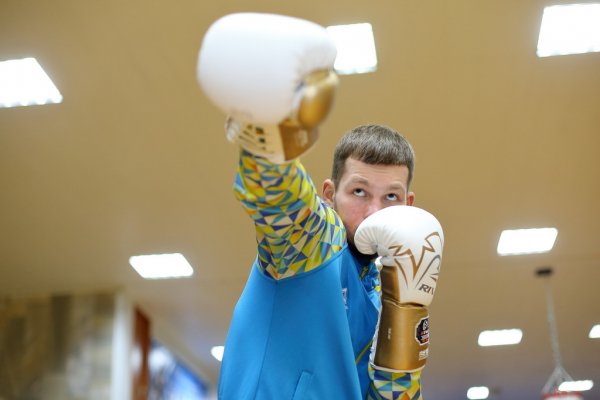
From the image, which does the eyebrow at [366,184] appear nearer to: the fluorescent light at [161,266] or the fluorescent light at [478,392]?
the fluorescent light at [161,266]

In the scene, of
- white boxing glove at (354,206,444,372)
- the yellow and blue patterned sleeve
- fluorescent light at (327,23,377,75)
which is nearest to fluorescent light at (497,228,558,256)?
fluorescent light at (327,23,377,75)

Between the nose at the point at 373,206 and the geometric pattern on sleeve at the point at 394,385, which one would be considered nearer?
the geometric pattern on sleeve at the point at 394,385

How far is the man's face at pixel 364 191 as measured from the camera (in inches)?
56.1

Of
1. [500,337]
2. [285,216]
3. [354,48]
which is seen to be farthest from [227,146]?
[500,337]

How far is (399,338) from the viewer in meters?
1.25

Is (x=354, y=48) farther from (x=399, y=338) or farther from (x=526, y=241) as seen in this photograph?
(x=526, y=241)

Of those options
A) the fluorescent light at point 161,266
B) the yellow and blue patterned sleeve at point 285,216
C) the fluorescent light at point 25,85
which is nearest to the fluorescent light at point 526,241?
the fluorescent light at point 161,266

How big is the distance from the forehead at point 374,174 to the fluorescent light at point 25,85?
2.31 metres

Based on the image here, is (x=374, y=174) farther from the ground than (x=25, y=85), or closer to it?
closer to it

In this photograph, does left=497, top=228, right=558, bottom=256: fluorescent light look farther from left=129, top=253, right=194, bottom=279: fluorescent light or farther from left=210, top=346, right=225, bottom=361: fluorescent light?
left=210, top=346, right=225, bottom=361: fluorescent light

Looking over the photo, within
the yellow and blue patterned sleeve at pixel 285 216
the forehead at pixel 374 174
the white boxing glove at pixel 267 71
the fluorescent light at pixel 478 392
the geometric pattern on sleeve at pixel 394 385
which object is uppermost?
the fluorescent light at pixel 478 392

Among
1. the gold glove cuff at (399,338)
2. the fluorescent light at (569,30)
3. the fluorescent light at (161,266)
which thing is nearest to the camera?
the gold glove cuff at (399,338)

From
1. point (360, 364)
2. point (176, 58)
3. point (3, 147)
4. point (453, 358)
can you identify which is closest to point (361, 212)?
point (360, 364)

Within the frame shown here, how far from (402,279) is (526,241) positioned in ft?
13.2
